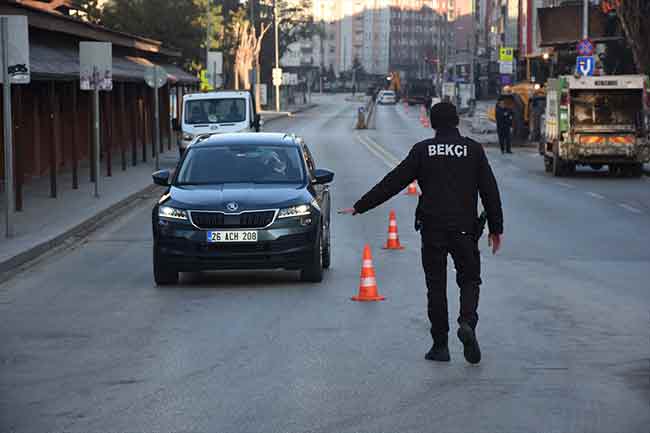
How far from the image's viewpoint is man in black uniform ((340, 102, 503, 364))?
9430 millimetres

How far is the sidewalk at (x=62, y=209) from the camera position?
59.0 feet

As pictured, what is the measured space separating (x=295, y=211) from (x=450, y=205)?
4.75 m

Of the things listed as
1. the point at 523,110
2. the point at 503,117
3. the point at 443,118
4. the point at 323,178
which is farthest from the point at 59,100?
the point at 443,118

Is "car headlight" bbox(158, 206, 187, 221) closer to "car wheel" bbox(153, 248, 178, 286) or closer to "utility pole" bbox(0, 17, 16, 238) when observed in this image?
"car wheel" bbox(153, 248, 178, 286)

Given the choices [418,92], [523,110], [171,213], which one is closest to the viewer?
[171,213]

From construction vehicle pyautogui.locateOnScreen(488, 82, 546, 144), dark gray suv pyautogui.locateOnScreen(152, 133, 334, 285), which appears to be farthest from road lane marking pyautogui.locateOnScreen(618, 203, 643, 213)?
construction vehicle pyautogui.locateOnScreen(488, 82, 546, 144)

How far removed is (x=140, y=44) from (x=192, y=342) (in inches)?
1473

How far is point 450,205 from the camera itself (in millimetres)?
9422

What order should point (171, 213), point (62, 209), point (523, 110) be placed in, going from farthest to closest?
point (523, 110) < point (62, 209) < point (171, 213)

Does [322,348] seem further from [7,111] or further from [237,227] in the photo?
[7,111]

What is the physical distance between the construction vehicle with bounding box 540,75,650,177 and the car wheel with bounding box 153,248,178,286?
2226cm

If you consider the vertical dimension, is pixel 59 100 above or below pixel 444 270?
above

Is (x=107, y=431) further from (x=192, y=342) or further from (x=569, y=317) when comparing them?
(x=569, y=317)

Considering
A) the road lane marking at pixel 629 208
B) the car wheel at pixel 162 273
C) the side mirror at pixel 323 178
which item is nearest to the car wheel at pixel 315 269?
the side mirror at pixel 323 178
